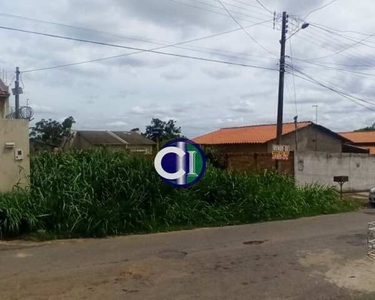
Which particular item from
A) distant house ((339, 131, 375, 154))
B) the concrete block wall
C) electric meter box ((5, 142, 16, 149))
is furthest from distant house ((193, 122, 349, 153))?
electric meter box ((5, 142, 16, 149))

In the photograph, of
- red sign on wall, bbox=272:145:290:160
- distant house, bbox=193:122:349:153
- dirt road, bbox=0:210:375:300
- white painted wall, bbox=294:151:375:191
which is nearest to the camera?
dirt road, bbox=0:210:375:300

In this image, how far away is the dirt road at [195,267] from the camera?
18.5ft

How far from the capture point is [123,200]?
11227 mm

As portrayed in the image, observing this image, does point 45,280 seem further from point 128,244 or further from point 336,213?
point 336,213

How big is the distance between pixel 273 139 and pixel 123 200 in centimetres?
2161

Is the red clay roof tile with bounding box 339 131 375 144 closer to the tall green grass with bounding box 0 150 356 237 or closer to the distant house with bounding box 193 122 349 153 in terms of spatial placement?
the distant house with bounding box 193 122 349 153

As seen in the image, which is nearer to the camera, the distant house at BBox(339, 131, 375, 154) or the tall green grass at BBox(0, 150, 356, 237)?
the tall green grass at BBox(0, 150, 356, 237)

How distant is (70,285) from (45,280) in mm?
479

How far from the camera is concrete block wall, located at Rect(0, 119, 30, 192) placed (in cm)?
1058

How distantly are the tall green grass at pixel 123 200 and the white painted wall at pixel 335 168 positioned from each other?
532 centimetres

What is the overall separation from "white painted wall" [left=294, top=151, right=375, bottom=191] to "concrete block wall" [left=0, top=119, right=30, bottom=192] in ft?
39.7

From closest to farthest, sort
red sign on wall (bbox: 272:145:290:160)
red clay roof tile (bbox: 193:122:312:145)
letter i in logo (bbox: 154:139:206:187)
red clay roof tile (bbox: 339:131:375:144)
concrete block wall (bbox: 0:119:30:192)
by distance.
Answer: concrete block wall (bbox: 0:119:30:192) → letter i in logo (bbox: 154:139:206:187) → red sign on wall (bbox: 272:145:290:160) → red clay roof tile (bbox: 193:122:312:145) → red clay roof tile (bbox: 339:131:375:144)

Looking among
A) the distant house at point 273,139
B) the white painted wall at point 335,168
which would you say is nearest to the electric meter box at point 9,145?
the white painted wall at point 335,168

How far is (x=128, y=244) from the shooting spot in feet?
29.5
